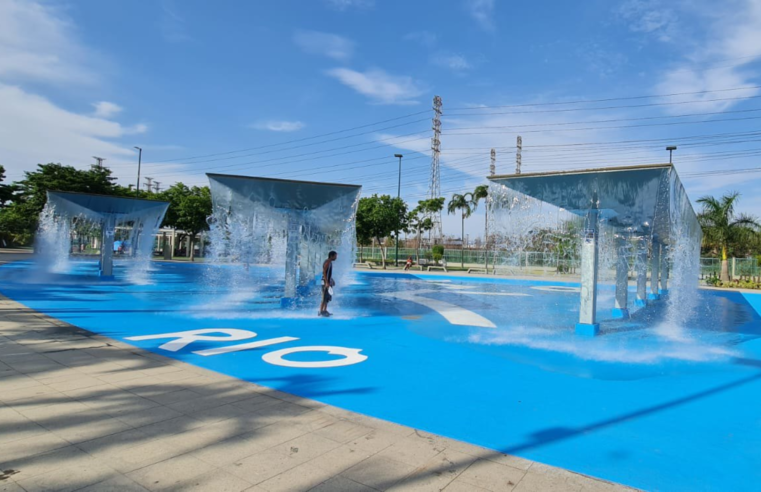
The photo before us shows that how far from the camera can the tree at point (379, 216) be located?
3866 centimetres

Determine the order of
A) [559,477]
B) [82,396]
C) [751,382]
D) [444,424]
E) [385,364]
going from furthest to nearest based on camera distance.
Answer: [385,364] < [751,382] < [82,396] < [444,424] < [559,477]

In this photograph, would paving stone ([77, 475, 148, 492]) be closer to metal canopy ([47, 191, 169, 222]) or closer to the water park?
the water park

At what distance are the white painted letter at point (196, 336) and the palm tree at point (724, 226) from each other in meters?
32.3

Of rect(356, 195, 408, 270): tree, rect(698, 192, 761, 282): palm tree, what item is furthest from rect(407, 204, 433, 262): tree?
rect(698, 192, 761, 282): palm tree

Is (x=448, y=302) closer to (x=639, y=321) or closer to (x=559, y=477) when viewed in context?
(x=639, y=321)

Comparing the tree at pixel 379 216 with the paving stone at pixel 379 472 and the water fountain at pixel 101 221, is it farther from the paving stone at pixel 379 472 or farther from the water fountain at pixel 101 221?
the paving stone at pixel 379 472

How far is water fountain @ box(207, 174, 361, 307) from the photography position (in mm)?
11422

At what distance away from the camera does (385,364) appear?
21.9ft

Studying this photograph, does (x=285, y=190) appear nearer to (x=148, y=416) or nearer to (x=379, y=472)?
(x=148, y=416)

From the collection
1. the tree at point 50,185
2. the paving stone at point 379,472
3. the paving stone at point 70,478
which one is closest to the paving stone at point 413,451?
the paving stone at point 379,472

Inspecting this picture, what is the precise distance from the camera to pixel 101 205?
19125 millimetres

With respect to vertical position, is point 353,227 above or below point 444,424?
above

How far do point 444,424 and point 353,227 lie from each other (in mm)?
11702

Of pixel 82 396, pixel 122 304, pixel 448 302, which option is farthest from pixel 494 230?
pixel 122 304
